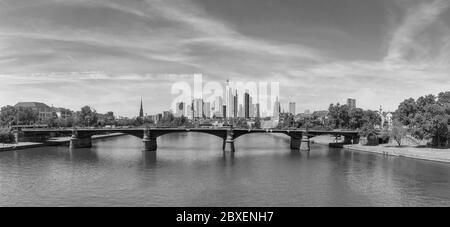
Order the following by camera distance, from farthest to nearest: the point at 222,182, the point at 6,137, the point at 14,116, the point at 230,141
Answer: the point at 14,116 → the point at 230,141 → the point at 6,137 → the point at 222,182

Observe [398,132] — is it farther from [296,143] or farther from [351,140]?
[296,143]

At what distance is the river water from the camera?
1560 inches

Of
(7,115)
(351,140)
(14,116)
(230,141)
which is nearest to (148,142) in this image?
(230,141)

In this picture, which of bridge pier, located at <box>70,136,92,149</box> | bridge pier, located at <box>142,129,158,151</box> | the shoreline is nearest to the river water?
the shoreline

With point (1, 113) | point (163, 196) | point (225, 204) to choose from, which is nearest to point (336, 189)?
point (225, 204)

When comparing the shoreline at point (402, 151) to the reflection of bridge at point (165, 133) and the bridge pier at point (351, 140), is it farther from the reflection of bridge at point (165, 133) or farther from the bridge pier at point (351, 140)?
the bridge pier at point (351, 140)

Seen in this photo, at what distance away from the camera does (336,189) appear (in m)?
45.9

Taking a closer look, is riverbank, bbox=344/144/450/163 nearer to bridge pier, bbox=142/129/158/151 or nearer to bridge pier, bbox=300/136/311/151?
bridge pier, bbox=300/136/311/151

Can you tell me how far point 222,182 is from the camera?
50.3m

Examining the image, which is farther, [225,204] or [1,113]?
[1,113]

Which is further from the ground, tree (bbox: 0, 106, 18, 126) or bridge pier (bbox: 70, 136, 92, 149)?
tree (bbox: 0, 106, 18, 126)

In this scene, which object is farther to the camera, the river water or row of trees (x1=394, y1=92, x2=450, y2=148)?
row of trees (x1=394, y1=92, x2=450, y2=148)

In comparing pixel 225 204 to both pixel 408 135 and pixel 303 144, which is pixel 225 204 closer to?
pixel 303 144

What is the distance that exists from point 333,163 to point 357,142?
4698 cm
